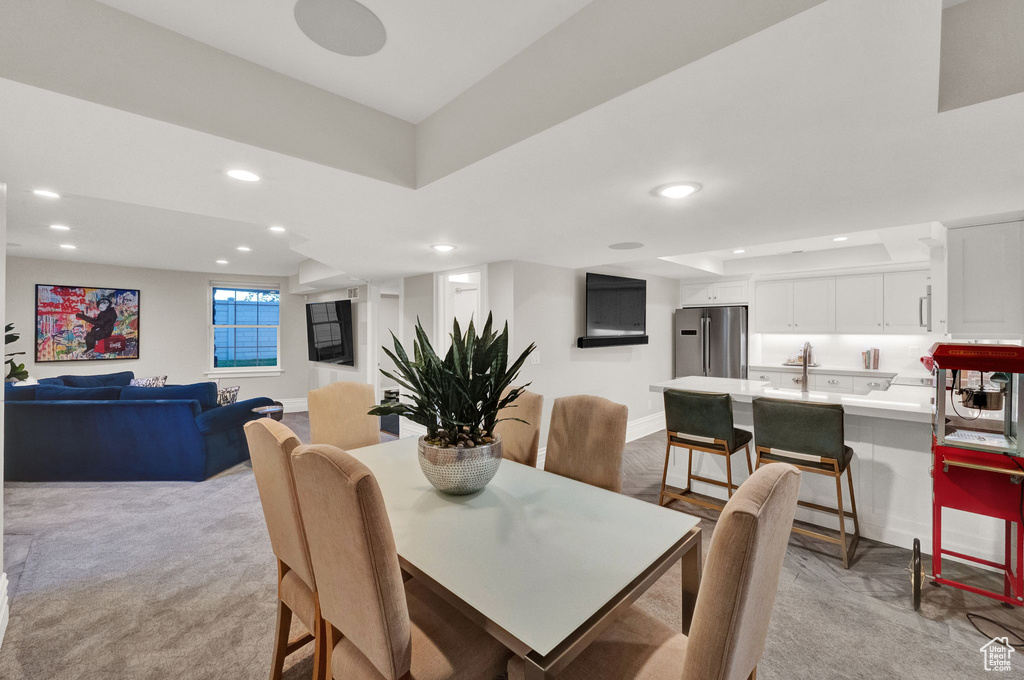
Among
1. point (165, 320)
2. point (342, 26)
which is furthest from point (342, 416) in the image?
point (165, 320)

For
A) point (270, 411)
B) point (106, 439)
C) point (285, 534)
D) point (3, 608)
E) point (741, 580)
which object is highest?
point (741, 580)

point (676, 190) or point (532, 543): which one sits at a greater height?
point (676, 190)

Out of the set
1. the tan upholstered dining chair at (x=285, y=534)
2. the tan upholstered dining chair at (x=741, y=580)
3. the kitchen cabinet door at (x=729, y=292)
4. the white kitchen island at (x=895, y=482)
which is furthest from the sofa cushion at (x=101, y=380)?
the kitchen cabinet door at (x=729, y=292)

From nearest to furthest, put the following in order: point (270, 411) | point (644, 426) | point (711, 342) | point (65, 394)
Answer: point (65, 394) → point (270, 411) → point (644, 426) → point (711, 342)

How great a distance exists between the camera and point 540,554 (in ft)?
3.97

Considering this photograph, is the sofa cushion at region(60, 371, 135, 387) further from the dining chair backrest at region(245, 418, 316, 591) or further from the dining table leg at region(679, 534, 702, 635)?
the dining table leg at region(679, 534, 702, 635)

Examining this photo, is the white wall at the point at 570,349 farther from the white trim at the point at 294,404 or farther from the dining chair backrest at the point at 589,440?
the white trim at the point at 294,404

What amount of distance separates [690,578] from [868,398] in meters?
2.26

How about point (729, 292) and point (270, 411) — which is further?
point (729, 292)

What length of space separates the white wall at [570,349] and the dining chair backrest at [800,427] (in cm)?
133

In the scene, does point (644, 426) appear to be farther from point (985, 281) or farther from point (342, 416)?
point (342, 416)

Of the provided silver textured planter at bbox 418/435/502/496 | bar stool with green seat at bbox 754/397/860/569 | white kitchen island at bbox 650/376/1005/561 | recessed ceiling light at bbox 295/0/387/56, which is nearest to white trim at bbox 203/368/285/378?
silver textured planter at bbox 418/435/502/496

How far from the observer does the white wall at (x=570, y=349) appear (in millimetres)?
4250

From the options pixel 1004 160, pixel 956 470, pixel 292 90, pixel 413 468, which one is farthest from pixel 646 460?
pixel 292 90
